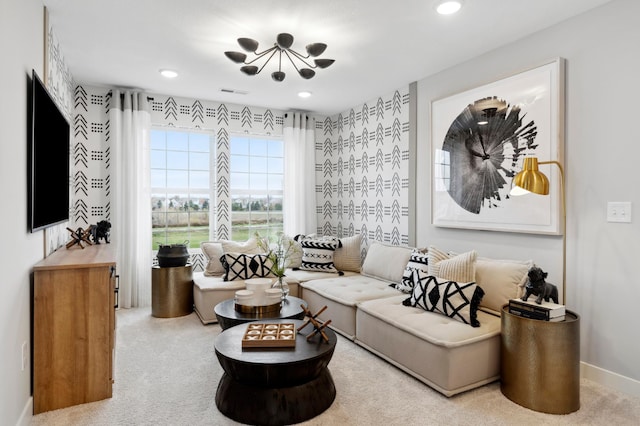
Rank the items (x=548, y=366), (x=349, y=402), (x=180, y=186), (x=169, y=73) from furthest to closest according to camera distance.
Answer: (x=180, y=186) < (x=169, y=73) < (x=349, y=402) < (x=548, y=366)

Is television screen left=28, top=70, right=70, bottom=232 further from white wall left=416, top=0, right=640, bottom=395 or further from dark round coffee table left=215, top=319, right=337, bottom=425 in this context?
white wall left=416, top=0, right=640, bottom=395

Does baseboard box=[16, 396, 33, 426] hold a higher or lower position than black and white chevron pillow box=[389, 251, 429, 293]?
lower

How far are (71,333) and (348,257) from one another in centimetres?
290

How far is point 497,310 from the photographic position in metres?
2.80

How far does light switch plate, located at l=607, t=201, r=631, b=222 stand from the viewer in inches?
96.0

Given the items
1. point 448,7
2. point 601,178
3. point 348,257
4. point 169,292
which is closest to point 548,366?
point 601,178

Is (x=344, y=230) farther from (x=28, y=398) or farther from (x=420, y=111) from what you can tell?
(x=28, y=398)

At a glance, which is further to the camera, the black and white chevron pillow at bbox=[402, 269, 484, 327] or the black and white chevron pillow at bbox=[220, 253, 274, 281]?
the black and white chevron pillow at bbox=[220, 253, 274, 281]

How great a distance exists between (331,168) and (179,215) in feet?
7.30

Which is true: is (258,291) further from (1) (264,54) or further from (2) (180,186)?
(2) (180,186)

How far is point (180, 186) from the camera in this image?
493cm

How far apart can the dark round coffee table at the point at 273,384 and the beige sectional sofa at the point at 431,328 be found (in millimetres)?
702

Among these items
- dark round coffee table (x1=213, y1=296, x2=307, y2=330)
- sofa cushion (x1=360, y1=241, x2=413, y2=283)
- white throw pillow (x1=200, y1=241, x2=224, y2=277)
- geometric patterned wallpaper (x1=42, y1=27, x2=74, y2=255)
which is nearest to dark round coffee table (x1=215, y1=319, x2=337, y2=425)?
dark round coffee table (x1=213, y1=296, x2=307, y2=330)

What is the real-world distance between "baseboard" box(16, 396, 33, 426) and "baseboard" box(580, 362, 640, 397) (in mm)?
3442
